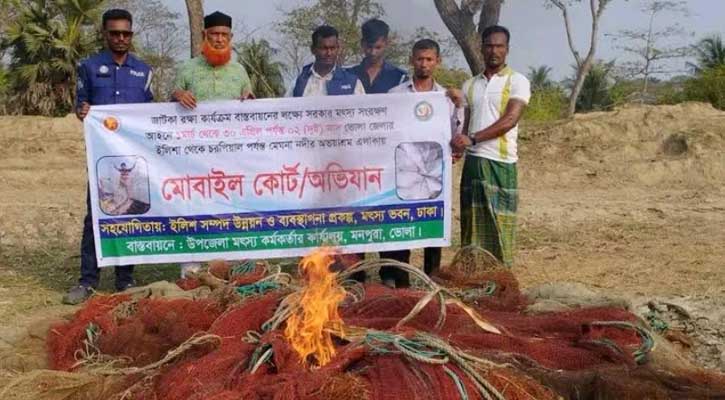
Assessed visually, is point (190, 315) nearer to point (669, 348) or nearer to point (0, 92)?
point (669, 348)

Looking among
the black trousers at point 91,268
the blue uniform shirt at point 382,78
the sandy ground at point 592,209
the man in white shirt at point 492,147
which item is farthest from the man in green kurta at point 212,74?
the sandy ground at point 592,209

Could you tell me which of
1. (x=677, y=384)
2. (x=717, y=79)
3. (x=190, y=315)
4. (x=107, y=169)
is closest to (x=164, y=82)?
(x=717, y=79)

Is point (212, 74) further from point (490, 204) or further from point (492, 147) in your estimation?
point (490, 204)

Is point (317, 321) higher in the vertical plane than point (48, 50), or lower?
lower

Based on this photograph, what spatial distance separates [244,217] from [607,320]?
303 cm

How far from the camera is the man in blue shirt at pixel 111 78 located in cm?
646

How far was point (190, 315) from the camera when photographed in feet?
16.0

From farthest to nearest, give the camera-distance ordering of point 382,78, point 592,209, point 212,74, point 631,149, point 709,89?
point 709,89 < point 631,149 < point 592,209 < point 382,78 < point 212,74

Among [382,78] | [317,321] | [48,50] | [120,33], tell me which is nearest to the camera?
[317,321]

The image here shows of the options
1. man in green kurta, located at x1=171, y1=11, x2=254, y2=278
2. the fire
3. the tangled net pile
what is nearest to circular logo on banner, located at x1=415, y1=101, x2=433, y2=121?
man in green kurta, located at x1=171, y1=11, x2=254, y2=278

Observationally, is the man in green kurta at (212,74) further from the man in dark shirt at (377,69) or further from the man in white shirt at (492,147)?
the man in white shirt at (492,147)

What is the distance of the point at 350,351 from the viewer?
3801mm

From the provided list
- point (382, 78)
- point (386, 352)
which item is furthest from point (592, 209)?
point (386, 352)

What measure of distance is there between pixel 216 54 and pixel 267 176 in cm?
102
